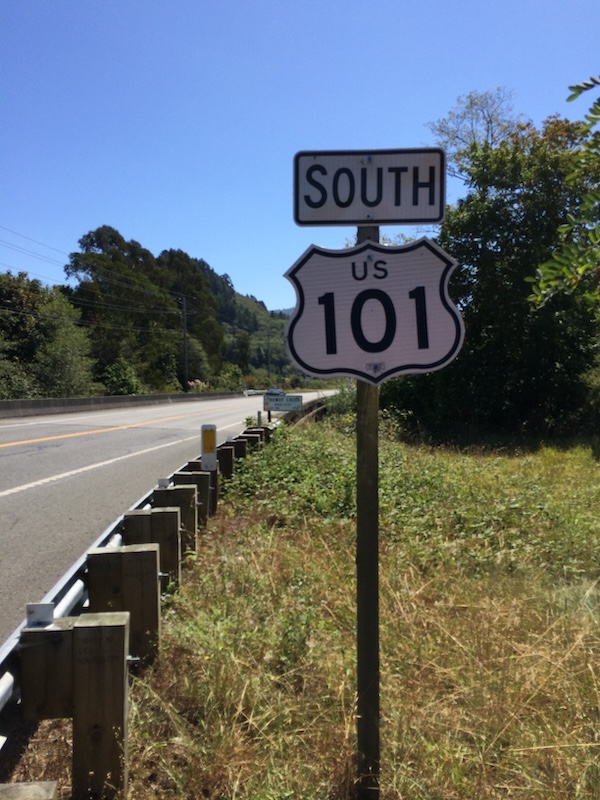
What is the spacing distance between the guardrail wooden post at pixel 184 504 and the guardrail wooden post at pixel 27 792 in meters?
3.13

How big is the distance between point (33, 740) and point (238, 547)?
8.53ft

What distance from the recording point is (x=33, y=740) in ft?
9.76


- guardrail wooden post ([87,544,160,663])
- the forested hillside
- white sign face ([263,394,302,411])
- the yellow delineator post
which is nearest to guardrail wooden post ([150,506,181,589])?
guardrail wooden post ([87,544,160,663])

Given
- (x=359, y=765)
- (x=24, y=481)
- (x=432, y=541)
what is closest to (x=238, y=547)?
(x=432, y=541)

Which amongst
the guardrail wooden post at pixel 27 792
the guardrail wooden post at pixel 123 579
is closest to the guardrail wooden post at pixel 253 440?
the guardrail wooden post at pixel 123 579

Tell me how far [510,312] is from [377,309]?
1615 cm

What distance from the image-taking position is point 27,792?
6.19 feet

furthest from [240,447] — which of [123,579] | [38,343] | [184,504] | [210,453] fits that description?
[38,343]

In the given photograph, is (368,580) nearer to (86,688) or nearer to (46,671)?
(86,688)

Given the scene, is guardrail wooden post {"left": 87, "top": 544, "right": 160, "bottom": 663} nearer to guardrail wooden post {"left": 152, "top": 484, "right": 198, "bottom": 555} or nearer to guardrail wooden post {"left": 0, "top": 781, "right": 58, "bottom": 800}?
guardrail wooden post {"left": 0, "top": 781, "right": 58, "bottom": 800}

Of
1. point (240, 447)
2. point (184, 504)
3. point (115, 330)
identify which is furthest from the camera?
point (115, 330)

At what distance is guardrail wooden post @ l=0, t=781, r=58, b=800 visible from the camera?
1.87m

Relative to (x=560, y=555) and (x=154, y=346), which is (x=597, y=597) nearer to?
(x=560, y=555)

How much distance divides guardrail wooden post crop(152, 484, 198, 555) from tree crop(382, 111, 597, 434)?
13701mm
